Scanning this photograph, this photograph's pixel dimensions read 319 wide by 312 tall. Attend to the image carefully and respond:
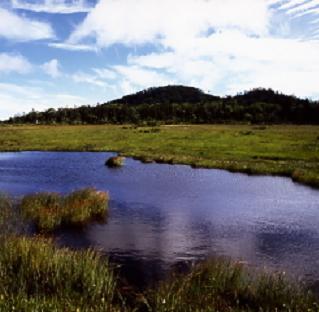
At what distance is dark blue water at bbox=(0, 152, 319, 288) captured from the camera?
2419cm

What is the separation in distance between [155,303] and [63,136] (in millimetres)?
109730

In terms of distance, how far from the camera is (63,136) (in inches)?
4811

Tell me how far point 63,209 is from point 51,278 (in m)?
14.9

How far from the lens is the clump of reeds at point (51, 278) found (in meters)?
14.8

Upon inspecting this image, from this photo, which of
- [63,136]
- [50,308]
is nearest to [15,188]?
[50,308]

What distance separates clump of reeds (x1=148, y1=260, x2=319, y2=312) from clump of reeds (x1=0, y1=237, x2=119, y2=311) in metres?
1.87

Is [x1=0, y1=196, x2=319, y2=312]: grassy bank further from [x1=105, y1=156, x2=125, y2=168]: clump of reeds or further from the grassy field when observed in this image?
[x1=105, y1=156, x2=125, y2=168]: clump of reeds

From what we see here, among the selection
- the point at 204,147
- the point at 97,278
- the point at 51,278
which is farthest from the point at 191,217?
the point at 204,147

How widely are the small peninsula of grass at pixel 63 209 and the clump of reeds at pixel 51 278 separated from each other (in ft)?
34.0

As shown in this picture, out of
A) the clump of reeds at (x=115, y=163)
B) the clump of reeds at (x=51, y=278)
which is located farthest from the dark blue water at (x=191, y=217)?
the clump of reeds at (x=115, y=163)

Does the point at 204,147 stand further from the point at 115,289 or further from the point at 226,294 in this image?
the point at 226,294

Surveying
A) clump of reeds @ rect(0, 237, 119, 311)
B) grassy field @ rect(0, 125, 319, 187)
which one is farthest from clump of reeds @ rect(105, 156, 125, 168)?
clump of reeds @ rect(0, 237, 119, 311)

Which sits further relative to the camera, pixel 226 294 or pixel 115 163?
pixel 115 163

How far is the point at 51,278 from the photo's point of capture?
16516 millimetres
